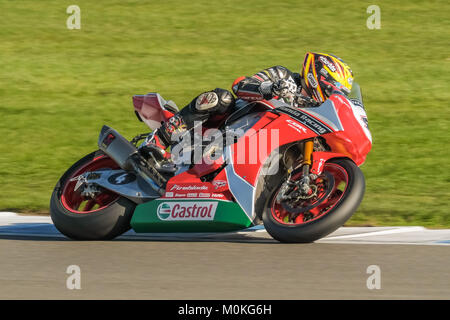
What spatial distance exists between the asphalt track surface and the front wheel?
0.46 ft

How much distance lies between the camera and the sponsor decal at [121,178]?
7418mm

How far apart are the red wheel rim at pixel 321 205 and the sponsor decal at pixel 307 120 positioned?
0.92ft

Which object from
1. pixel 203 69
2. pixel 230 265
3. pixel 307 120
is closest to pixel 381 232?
pixel 307 120

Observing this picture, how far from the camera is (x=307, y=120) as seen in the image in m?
6.88

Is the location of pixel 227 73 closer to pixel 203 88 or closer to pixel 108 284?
pixel 203 88

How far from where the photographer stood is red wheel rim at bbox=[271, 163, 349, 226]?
661cm

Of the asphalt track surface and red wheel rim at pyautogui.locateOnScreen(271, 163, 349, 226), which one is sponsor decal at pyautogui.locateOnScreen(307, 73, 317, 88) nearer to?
red wheel rim at pyautogui.locateOnScreen(271, 163, 349, 226)

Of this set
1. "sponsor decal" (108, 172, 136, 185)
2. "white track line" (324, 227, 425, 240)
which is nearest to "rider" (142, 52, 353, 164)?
"sponsor decal" (108, 172, 136, 185)

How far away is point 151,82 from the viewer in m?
17.5

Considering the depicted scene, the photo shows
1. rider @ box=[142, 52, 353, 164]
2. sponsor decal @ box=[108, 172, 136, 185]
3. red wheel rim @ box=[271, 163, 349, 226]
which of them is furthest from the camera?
sponsor decal @ box=[108, 172, 136, 185]
